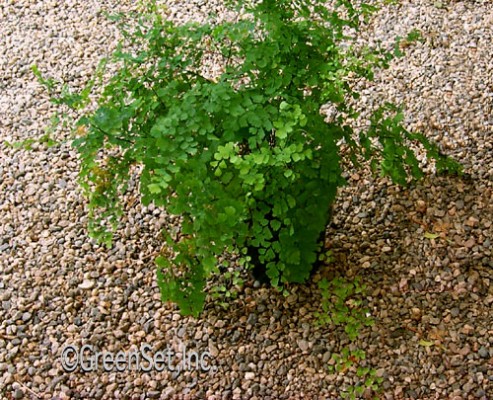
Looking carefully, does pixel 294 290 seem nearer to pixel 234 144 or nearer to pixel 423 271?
pixel 423 271

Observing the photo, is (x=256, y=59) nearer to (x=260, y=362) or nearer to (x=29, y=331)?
(x=260, y=362)

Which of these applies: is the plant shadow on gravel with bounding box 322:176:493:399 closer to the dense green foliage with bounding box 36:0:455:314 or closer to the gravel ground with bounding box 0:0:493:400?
the gravel ground with bounding box 0:0:493:400

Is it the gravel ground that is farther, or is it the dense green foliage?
the gravel ground

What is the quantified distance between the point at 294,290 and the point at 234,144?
77 cm

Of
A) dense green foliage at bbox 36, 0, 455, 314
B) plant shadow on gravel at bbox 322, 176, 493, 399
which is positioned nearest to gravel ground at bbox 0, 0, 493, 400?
plant shadow on gravel at bbox 322, 176, 493, 399

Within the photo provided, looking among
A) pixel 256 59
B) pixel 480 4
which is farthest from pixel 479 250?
pixel 480 4

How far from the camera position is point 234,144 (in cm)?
208

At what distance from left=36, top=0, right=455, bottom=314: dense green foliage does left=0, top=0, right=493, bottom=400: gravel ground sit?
37 cm

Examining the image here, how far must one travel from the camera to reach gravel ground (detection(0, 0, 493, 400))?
242cm

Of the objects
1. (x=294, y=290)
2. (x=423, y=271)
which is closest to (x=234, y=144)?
(x=294, y=290)

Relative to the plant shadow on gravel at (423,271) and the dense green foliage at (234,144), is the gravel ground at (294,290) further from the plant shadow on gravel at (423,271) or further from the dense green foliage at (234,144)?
the dense green foliage at (234,144)

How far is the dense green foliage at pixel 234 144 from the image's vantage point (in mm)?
2006

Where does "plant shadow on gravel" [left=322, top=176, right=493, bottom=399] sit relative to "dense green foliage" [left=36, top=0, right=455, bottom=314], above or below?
below

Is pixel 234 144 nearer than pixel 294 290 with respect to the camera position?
Yes
